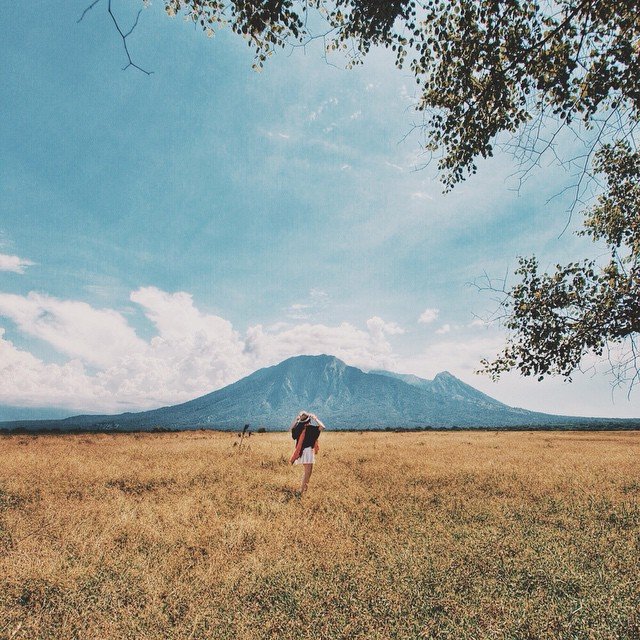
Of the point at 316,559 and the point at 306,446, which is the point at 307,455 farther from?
the point at 316,559

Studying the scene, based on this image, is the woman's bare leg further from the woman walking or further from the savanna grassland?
the savanna grassland

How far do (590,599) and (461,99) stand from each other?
8246mm

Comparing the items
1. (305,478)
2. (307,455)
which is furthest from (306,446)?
(305,478)

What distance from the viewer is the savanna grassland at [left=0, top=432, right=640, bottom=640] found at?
4.63 meters

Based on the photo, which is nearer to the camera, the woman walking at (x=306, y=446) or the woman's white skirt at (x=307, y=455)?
the woman walking at (x=306, y=446)

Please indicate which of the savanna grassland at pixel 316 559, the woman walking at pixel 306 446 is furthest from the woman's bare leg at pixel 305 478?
the savanna grassland at pixel 316 559

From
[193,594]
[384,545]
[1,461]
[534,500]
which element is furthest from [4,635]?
[1,461]

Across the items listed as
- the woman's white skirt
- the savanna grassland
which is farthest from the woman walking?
the savanna grassland

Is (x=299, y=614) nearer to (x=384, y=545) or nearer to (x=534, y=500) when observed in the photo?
(x=384, y=545)

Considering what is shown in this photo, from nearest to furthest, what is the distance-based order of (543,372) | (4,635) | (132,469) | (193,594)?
(4,635)
(193,594)
(543,372)
(132,469)

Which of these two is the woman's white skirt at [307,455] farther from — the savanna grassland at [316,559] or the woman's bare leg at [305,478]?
the savanna grassland at [316,559]

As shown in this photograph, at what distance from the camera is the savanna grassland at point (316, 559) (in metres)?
4.63

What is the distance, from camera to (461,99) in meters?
6.42

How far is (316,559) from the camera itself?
6270mm
